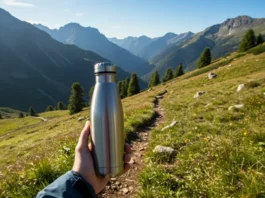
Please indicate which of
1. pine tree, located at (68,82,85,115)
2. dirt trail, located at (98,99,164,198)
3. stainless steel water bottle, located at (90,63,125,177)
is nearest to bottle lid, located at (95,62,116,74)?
stainless steel water bottle, located at (90,63,125,177)

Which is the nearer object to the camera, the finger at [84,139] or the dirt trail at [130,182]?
the finger at [84,139]

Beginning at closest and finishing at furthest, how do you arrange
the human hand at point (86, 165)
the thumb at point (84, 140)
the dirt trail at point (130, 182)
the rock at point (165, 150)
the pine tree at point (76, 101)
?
the human hand at point (86, 165)
the thumb at point (84, 140)
the dirt trail at point (130, 182)
the rock at point (165, 150)
the pine tree at point (76, 101)

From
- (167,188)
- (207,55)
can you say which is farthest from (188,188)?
(207,55)

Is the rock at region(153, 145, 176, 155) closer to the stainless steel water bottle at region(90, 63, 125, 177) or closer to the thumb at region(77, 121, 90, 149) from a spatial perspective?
the stainless steel water bottle at region(90, 63, 125, 177)

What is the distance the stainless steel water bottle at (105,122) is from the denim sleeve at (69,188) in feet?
1.37

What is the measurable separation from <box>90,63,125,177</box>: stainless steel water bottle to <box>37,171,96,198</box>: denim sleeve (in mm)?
417

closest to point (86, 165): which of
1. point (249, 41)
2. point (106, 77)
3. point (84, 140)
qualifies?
point (84, 140)

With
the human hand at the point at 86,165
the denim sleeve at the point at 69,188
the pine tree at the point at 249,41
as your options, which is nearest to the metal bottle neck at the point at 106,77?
the human hand at the point at 86,165

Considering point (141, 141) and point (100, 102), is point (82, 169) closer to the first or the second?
point (100, 102)

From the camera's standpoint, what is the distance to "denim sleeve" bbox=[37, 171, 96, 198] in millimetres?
2373

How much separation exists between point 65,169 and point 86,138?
289cm

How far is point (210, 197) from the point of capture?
4.11 meters

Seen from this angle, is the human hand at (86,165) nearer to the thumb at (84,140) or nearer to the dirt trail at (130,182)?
the thumb at (84,140)

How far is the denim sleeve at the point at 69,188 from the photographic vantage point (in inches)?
93.4
